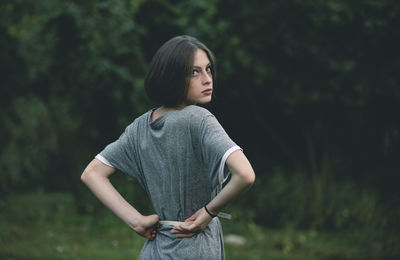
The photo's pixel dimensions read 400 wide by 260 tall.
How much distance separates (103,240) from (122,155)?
14.5 feet

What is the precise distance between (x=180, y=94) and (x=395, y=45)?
5.11 meters

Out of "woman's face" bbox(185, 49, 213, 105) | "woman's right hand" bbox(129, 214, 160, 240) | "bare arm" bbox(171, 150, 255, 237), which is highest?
"woman's face" bbox(185, 49, 213, 105)

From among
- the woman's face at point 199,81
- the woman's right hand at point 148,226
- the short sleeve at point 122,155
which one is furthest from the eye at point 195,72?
the woman's right hand at point 148,226

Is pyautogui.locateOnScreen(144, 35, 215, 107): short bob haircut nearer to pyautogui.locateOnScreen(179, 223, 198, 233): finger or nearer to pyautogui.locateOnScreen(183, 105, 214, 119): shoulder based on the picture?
pyautogui.locateOnScreen(183, 105, 214, 119): shoulder

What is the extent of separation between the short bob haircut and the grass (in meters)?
3.41

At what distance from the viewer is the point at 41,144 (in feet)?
30.3

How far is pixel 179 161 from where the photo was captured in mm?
1868

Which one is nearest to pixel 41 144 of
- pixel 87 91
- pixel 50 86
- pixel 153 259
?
pixel 50 86

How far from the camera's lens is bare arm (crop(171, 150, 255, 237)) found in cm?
170

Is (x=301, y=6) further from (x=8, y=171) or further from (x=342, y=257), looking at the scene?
(x=8, y=171)

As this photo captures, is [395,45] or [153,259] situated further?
[395,45]

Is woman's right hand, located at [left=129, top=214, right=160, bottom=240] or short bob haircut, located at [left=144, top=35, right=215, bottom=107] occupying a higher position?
short bob haircut, located at [left=144, top=35, right=215, bottom=107]

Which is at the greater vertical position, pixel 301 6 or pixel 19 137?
pixel 301 6

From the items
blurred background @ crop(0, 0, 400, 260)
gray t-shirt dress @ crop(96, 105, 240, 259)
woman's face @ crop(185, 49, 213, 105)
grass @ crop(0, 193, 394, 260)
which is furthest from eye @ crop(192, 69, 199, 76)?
blurred background @ crop(0, 0, 400, 260)
